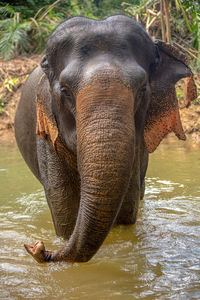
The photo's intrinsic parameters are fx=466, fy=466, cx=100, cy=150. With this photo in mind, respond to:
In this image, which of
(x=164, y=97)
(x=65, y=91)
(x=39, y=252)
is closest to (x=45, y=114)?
(x=65, y=91)

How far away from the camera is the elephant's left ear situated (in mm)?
3645

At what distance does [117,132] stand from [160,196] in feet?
11.6

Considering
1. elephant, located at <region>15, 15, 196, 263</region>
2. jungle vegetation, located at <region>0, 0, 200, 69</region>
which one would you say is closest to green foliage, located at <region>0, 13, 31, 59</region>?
jungle vegetation, located at <region>0, 0, 200, 69</region>

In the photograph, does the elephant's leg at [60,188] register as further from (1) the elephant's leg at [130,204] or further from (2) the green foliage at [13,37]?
(2) the green foliage at [13,37]

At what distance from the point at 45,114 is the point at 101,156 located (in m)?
1.15

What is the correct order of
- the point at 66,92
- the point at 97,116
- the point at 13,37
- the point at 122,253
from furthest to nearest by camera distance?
the point at 13,37, the point at 122,253, the point at 66,92, the point at 97,116

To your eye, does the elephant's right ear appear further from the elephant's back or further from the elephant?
the elephant's back

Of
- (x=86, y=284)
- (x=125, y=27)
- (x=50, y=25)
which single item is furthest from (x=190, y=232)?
(x=50, y=25)

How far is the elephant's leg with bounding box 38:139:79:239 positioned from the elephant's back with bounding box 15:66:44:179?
68cm

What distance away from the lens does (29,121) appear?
4672 mm

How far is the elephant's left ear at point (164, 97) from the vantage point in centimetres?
364

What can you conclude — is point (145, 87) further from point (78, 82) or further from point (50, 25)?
point (50, 25)

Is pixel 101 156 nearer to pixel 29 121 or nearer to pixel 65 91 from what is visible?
pixel 65 91

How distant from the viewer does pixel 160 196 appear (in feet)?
19.2
